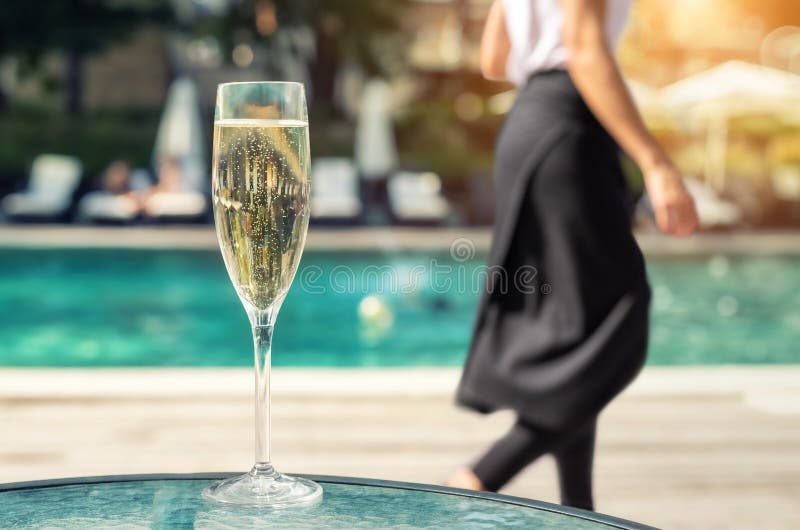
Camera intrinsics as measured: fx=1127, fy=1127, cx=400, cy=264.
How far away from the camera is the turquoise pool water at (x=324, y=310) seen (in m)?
9.12

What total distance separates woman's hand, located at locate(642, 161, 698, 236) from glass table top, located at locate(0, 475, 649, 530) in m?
1.11

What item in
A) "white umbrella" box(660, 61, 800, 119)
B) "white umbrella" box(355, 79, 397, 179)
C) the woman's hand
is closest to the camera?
the woman's hand

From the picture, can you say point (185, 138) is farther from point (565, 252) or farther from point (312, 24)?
point (565, 252)

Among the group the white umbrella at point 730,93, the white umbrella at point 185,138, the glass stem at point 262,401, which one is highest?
the white umbrella at point 730,93

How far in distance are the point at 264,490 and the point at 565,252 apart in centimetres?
121

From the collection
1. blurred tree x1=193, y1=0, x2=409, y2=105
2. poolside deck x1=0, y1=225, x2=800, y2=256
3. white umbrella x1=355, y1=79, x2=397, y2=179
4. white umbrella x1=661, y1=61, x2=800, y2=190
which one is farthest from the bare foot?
blurred tree x1=193, y1=0, x2=409, y2=105

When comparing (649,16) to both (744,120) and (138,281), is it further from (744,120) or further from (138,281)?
(138,281)

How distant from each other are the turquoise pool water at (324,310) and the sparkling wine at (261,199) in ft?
24.6

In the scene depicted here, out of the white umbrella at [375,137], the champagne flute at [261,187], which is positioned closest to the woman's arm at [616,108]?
the champagne flute at [261,187]

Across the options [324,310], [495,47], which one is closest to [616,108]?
[495,47]

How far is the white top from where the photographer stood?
233cm

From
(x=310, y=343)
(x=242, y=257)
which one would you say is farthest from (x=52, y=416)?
(x=310, y=343)

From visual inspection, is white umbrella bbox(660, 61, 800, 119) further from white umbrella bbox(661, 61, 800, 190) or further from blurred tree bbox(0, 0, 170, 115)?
blurred tree bbox(0, 0, 170, 115)

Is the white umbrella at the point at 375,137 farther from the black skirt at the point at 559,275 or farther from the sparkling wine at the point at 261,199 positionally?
the sparkling wine at the point at 261,199
